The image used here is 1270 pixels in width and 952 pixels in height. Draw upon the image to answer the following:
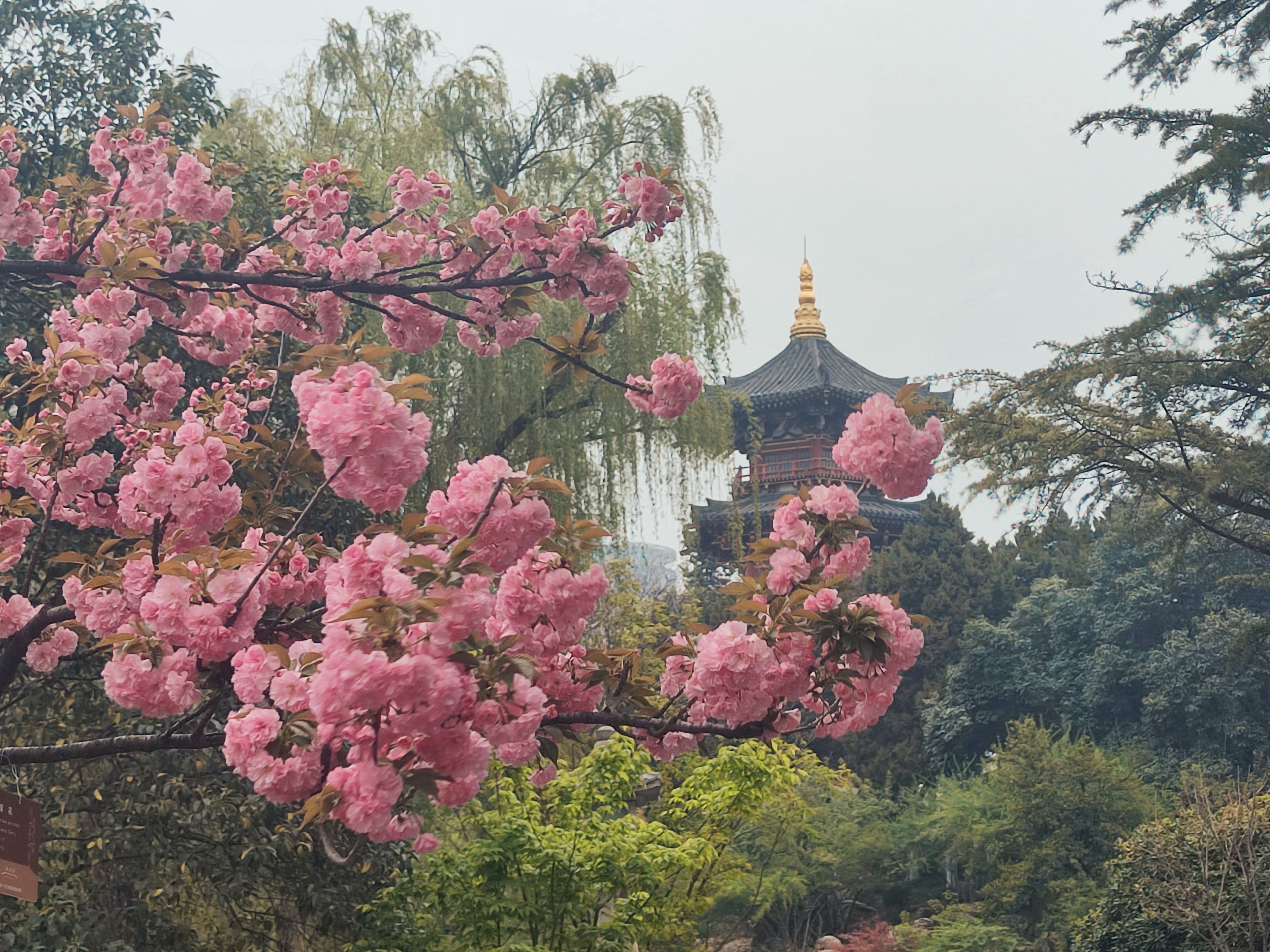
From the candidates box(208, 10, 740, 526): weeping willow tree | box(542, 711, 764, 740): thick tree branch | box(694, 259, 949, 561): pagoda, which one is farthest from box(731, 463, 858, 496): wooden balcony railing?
box(542, 711, 764, 740): thick tree branch

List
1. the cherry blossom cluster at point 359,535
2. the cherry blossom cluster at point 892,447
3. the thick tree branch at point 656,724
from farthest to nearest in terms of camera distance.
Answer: the cherry blossom cluster at point 892,447 → the thick tree branch at point 656,724 → the cherry blossom cluster at point 359,535

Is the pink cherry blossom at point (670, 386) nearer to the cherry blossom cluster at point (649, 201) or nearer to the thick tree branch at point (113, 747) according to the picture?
the cherry blossom cluster at point (649, 201)

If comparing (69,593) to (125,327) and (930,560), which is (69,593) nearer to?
(125,327)

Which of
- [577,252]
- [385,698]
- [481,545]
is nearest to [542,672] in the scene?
[481,545]

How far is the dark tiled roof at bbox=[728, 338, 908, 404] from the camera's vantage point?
19969 mm

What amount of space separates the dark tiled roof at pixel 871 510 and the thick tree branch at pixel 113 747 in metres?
16.8

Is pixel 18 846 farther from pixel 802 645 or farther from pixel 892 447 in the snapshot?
pixel 892 447

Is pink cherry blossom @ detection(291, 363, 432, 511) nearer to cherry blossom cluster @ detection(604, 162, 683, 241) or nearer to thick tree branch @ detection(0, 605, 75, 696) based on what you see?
thick tree branch @ detection(0, 605, 75, 696)

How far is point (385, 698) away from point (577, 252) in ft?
5.61

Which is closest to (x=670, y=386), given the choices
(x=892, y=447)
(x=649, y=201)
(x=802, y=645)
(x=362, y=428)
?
(x=649, y=201)

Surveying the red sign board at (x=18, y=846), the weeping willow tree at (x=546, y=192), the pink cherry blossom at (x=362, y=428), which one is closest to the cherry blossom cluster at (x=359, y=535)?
the pink cherry blossom at (x=362, y=428)

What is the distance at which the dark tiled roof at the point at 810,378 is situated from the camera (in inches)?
786

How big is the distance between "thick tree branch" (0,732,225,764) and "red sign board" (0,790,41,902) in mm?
85

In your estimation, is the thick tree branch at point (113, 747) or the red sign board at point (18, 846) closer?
the thick tree branch at point (113, 747)
